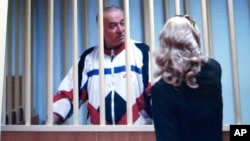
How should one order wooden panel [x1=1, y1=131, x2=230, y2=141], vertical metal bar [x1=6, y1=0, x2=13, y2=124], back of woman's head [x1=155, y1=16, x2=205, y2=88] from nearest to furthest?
back of woman's head [x1=155, y1=16, x2=205, y2=88] < wooden panel [x1=1, y1=131, x2=230, y2=141] < vertical metal bar [x1=6, y1=0, x2=13, y2=124]

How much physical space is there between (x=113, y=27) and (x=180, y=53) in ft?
1.48

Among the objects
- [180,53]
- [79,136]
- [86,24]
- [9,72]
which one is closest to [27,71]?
[9,72]

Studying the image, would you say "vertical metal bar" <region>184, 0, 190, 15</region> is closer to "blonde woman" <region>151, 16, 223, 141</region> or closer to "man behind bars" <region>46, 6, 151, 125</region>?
"man behind bars" <region>46, 6, 151, 125</region>

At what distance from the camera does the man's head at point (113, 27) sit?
4.69ft

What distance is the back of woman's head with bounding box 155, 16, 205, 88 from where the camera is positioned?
1089 mm

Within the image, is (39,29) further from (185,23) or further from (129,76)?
(185,23)

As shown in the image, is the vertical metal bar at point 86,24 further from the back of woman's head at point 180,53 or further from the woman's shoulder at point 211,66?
the woman's shoulder at point 211,66

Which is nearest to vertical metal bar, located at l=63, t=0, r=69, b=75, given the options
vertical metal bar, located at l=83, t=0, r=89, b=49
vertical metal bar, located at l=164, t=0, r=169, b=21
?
vertical metal bar, located at l=83, t=0, r=89, b=49

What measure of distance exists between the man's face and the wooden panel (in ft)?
1.39

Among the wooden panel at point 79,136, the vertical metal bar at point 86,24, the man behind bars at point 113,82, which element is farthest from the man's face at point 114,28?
the wooden panel at point 79,136

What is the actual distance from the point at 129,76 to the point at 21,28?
779 mm

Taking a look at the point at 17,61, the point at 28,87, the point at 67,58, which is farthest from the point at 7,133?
the point at 67,58

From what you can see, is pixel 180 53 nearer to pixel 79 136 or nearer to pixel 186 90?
pixel 186 90

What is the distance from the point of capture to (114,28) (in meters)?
1.43
